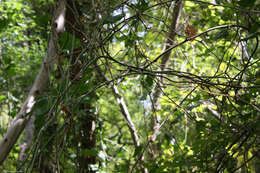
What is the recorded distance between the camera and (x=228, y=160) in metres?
1.36

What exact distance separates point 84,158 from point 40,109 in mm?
875

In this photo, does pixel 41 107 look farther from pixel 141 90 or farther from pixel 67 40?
pixel 141 90

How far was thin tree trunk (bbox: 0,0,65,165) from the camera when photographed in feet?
4.06

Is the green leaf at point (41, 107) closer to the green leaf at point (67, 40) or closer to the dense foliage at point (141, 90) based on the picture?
the dense foliage at point (141, 90)

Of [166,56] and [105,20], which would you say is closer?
[105,20]

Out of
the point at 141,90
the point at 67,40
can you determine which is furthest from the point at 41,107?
the point at 141,90

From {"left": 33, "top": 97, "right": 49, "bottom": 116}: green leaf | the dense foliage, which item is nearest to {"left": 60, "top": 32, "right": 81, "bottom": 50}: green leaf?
the dense foliage

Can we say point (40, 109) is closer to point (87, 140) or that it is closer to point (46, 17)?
point (46, 17)

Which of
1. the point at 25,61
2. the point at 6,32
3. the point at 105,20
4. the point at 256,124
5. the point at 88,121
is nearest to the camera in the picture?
the point at 105,20

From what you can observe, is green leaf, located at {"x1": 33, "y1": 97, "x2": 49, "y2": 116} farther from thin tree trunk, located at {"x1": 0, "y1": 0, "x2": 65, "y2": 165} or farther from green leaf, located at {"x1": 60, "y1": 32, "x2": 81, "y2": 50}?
green leaf, located at {"x1": 60, "y1": 32, "x2": 81, "y2": 50}

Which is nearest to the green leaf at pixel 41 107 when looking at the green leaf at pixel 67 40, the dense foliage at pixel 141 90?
the dense foliage at pixel 141 90

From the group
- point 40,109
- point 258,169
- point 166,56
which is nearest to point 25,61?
point 166,56

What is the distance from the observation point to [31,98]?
1351 millimetres

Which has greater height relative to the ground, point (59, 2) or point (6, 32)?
point (6, 32)
